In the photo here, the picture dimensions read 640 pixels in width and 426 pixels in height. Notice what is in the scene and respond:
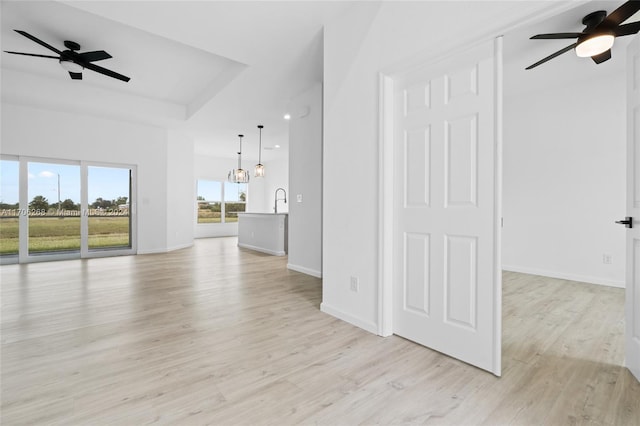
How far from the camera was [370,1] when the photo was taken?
256 centimetres

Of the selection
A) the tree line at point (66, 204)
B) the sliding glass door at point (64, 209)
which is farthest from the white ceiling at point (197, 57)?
the tree line at point (66, 204)

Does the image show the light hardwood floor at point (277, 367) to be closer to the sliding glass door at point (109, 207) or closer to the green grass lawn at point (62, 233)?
the green grass lawn at point (62, 233)

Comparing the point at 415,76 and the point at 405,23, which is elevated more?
the point at 405,23

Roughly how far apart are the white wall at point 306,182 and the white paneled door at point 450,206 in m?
2.29

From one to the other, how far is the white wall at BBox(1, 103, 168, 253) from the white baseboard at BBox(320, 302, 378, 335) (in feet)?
18.3

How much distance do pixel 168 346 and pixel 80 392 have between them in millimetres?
612

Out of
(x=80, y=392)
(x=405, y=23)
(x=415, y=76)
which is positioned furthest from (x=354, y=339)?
(x=405, y=23)

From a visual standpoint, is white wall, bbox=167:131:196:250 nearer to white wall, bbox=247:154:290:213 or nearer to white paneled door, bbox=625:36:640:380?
white wall, bbox=247:154:290:213

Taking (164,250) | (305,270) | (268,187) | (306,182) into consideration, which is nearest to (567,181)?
(306,182)

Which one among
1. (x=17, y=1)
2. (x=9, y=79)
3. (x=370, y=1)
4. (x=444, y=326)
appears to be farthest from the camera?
(x=9, y=79)

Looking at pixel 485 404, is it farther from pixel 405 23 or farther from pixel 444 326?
pixel 405 23

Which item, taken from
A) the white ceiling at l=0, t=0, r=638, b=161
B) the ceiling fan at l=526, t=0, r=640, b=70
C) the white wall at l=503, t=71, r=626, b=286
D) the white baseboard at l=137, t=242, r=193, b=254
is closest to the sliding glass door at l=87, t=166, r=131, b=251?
the white baseboard at l=137, t=242, r=193, b=254

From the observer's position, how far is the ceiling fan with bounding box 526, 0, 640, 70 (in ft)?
7.60

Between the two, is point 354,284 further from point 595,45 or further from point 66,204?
point 66,204
